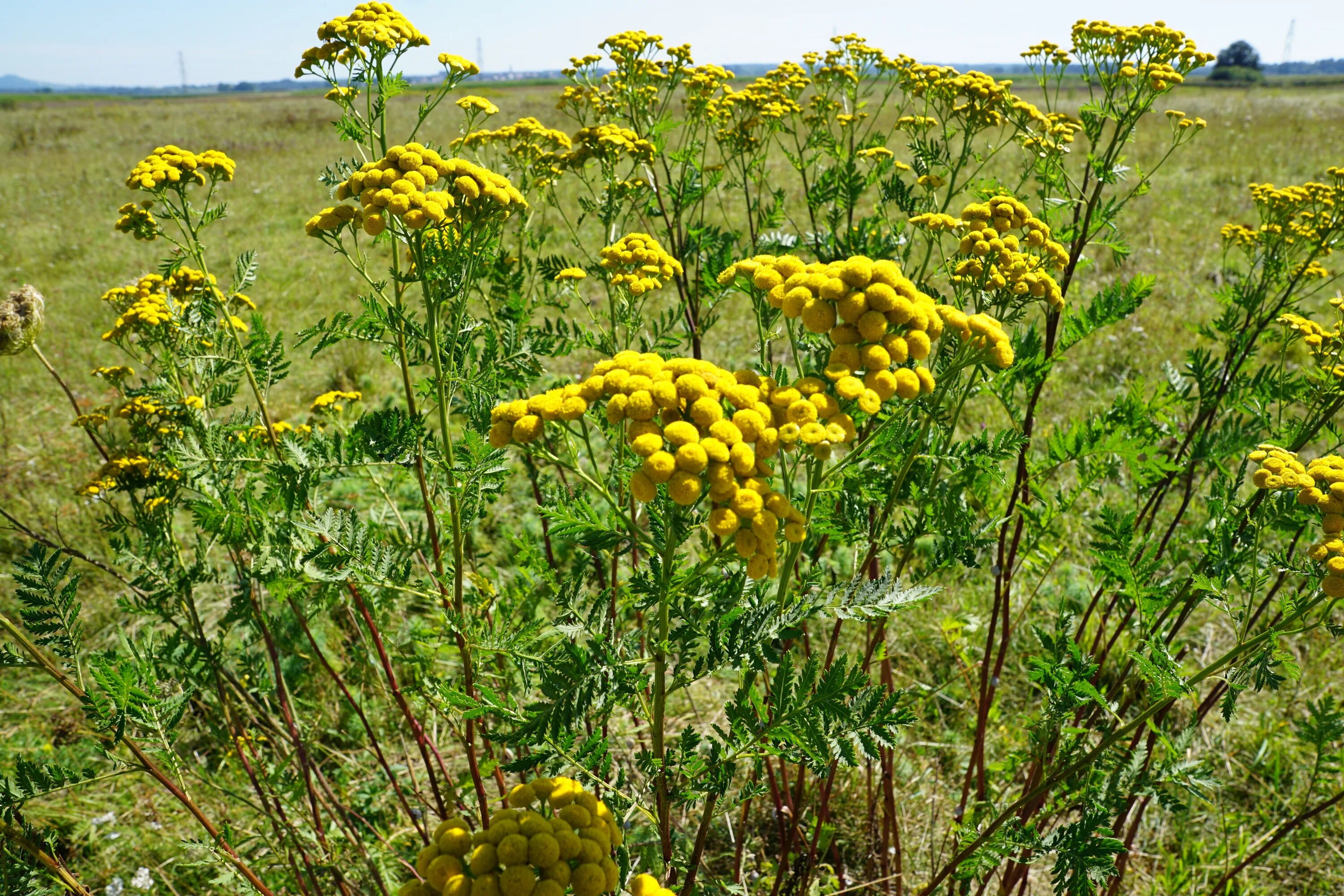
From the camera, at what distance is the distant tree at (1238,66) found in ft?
214

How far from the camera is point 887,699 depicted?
169 cm

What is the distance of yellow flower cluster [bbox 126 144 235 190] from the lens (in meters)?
2.59

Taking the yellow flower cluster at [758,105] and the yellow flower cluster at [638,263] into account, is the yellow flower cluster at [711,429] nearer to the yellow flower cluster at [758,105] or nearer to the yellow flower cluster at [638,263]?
the yellow flower cluster at [638,263]

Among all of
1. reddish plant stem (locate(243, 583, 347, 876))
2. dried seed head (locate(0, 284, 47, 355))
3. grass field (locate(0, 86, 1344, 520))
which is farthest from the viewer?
grass field (locate(0, 86, 1344, 520))

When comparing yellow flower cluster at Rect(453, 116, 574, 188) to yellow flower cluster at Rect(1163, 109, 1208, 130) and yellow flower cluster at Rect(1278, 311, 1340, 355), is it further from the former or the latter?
yellow flower cluster at Rect(1278, 311, 1340, 355)

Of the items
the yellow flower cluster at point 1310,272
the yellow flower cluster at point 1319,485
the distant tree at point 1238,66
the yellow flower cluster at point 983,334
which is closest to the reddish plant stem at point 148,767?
the yellow flower cluster at point 983,334

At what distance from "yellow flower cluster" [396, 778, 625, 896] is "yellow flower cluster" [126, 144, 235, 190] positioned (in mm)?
2388

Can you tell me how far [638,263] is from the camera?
2840mm

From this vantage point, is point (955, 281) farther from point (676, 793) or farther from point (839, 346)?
point (676, 793)

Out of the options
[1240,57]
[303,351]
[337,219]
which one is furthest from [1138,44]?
[1240,57]

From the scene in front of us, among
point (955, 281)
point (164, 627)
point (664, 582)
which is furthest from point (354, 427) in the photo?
point (164, 627)

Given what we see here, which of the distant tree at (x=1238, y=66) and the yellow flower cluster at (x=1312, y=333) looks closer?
the yellow flower cluster at (x=1312, y=333)

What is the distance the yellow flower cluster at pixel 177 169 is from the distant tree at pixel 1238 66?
227 feet

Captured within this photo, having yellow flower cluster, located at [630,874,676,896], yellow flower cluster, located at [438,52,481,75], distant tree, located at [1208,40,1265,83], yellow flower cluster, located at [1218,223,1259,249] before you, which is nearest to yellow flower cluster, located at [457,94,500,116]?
yellow flower cluster, located at [438,52,481,75]
